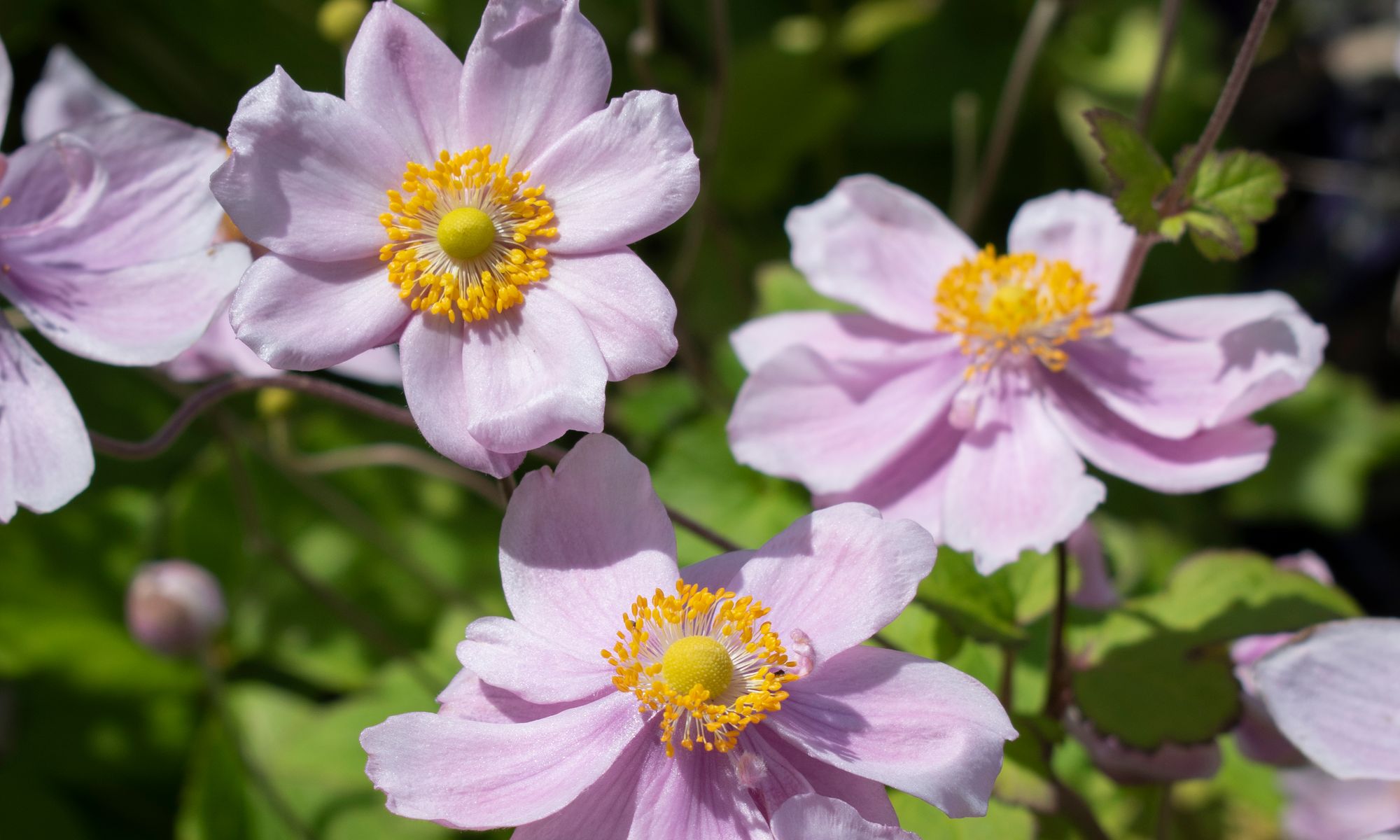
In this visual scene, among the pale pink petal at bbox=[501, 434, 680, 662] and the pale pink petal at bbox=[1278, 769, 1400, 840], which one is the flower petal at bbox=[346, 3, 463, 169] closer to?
the pale pink petal at bbox=[501, 434, 680, 662]

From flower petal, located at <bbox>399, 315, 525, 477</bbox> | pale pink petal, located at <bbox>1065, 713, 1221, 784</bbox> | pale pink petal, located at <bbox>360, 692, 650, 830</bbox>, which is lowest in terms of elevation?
pale pink petal, located at <bbox>1065, 713, 1221, 784</bbox>

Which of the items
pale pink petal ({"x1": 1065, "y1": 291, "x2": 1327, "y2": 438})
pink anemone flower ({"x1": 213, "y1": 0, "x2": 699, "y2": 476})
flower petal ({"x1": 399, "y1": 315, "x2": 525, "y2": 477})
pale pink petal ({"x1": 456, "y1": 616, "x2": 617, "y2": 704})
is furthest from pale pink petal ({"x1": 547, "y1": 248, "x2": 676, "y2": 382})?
pale pink petal ({"x1": 1065, "y1": 291, "x2": 1327, "y2": 438})

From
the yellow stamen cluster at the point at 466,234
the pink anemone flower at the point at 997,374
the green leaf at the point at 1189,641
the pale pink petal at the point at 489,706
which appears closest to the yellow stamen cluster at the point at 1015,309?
the pink anemone flower at the point at 997,374

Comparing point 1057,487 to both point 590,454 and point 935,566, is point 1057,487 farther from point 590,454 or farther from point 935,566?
point 590,454

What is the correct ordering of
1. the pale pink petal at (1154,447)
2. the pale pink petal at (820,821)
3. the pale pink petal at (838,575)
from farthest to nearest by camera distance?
the pale pink petal at (1154,447), the pale pink petal at (838,575), the pale pink petal at (820,821)

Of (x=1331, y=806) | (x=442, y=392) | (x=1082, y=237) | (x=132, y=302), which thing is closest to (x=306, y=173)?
(x=442, y=392)

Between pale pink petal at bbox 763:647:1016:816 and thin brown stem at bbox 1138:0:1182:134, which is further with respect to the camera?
thin brown stem at bbox 1138:0:1182:134

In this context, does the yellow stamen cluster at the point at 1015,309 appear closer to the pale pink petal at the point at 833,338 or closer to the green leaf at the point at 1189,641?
the pale pink petal at the point at 833,338
